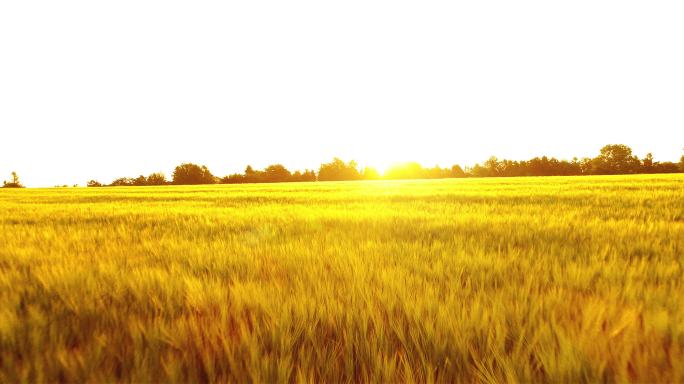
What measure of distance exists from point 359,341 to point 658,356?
2.96 ft

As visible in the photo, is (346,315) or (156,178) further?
(156,178)

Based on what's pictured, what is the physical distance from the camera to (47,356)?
987 mm

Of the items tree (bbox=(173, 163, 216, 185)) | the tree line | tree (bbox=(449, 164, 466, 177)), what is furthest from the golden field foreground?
tree (bbox=(449, 164, 466, 177))

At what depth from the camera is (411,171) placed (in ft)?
219

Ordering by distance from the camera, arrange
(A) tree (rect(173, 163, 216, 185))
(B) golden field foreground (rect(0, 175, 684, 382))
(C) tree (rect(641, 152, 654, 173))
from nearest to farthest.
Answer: (B) golden field foreground (rect(0, 175, 684, 382)) < (C) tree (rect(641, 152, 654, 173)) < (A) tree (rect(173, 163, 216, 185))

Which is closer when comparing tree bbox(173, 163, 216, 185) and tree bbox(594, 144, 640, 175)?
tree bbox(594, 144, 640, 175)

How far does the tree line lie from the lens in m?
59.7

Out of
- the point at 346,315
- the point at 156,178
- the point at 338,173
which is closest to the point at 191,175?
the point at 156,178

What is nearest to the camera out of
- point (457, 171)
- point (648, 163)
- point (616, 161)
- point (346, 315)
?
point (346, 315)

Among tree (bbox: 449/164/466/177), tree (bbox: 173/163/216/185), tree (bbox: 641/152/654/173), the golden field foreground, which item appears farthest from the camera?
tree (bbox: 449/164/466/177)

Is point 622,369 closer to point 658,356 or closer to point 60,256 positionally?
point 658,356

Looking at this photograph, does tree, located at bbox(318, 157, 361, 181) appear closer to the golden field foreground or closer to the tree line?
the tree line

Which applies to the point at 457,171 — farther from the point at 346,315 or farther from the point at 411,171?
the point at 346,315

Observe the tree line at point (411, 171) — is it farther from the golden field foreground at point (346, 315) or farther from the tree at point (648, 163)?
the golden field foreground at point (346, 315)
